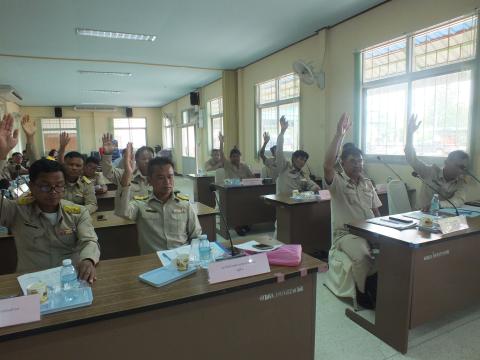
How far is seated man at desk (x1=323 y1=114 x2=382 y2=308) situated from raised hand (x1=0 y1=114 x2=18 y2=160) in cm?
200

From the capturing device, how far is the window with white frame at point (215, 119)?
30.1 feet

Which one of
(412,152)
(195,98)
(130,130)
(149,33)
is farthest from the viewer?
(130,130)

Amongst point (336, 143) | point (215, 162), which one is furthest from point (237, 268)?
point (215, 162)

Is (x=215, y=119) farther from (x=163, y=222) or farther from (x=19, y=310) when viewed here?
(x=19, y=310)

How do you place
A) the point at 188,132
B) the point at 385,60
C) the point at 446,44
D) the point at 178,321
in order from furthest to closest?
the point at 188,132 < the point at 385,60 < the point at 446,44 < the point at 178,321

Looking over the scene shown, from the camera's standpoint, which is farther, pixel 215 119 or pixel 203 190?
pixel 215 119

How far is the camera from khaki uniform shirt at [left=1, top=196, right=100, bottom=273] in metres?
1.69

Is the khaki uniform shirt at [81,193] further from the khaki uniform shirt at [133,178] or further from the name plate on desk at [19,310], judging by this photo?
the name plate on desk at [19,310]

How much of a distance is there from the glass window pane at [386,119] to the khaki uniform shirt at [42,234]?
390 cm

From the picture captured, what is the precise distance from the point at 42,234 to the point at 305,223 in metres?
2.53

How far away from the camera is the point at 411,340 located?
7.11 feet

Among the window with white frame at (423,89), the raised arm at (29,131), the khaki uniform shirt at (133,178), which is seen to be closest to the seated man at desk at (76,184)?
the khaki uniform shirt at (133,178)

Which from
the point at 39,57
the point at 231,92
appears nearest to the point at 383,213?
the point at 231,92

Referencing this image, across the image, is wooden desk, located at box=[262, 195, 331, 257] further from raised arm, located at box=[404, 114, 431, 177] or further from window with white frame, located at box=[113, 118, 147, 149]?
window with white frame, located at box=[113, 118, 147, 149]
